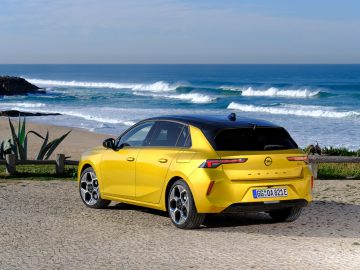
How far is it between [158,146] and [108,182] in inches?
50.5

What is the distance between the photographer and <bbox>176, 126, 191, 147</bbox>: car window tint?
9.96 metres

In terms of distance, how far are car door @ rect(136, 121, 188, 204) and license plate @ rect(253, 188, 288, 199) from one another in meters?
1.24

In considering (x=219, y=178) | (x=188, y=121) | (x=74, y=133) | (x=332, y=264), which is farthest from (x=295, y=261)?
(x=74, y=133)

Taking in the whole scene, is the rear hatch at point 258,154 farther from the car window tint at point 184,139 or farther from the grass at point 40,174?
the grass at point 40,174

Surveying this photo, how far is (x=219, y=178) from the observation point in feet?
30.7

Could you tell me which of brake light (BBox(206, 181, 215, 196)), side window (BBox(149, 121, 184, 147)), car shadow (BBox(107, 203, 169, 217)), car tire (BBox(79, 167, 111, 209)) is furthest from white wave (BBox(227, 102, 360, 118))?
brake light (BBox(206, 181, 215, 196))

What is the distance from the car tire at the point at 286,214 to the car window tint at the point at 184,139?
5.59ft

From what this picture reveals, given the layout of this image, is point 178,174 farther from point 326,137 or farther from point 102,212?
point 326,137

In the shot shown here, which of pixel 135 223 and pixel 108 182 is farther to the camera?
pixel 108 182

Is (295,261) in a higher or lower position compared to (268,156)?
lower

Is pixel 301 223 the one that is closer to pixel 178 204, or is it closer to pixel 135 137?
pixel 178 204

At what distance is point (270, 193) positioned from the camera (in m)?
9.55

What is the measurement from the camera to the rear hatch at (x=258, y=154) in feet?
30.9

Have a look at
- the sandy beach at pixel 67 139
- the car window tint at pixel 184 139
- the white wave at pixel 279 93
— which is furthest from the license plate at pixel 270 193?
the white wave at pixel 279 93
